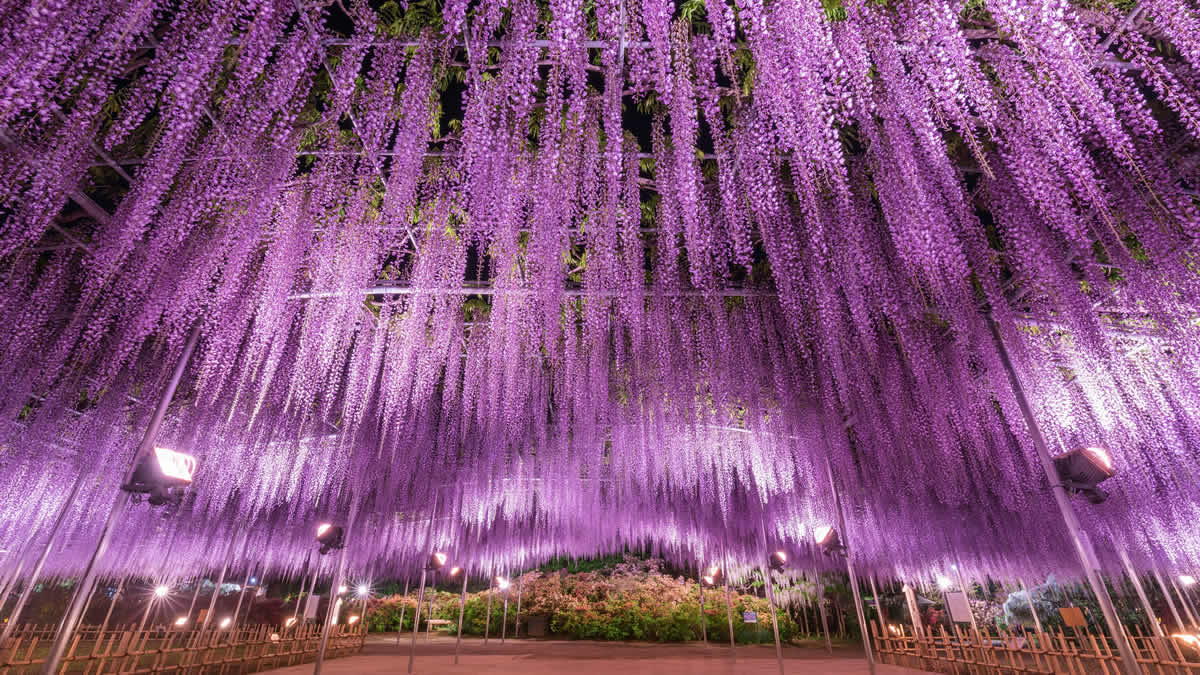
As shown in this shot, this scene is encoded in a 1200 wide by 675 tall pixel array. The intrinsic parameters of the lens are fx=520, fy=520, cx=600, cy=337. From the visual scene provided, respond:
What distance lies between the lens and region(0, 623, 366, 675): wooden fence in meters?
5.74

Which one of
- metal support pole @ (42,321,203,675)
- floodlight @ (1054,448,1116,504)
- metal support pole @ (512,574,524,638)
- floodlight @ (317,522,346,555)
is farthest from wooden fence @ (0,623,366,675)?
floodlight @ (1054,448,1116,504)

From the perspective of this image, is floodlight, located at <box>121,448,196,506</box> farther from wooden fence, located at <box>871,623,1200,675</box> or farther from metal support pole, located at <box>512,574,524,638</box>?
metal support pole, located at <box>512,574,524,638</box>

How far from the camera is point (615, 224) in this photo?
5258 mm

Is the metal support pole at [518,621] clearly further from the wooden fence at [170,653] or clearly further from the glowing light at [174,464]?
the glowing light at [174,464]

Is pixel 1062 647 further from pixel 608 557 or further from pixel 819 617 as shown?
pixel 608 557

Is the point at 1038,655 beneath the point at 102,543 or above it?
beneath

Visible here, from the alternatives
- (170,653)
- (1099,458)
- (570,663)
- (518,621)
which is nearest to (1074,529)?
(1099,458)

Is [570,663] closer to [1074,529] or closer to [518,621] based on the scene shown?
[518,621]

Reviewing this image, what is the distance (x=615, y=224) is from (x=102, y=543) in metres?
5.32

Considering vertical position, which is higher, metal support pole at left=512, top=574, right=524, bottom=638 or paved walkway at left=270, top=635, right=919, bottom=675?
metal support pole at left=512, top=574, right=524, bottom=638

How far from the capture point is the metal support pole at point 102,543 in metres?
4.06

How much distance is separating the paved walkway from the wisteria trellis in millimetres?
3648

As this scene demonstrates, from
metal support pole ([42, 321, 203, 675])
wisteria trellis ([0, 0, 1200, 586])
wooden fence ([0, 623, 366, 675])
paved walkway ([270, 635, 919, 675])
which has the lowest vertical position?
paved walkway ([270, 635, 919, 675])

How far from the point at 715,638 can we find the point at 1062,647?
1149cm
